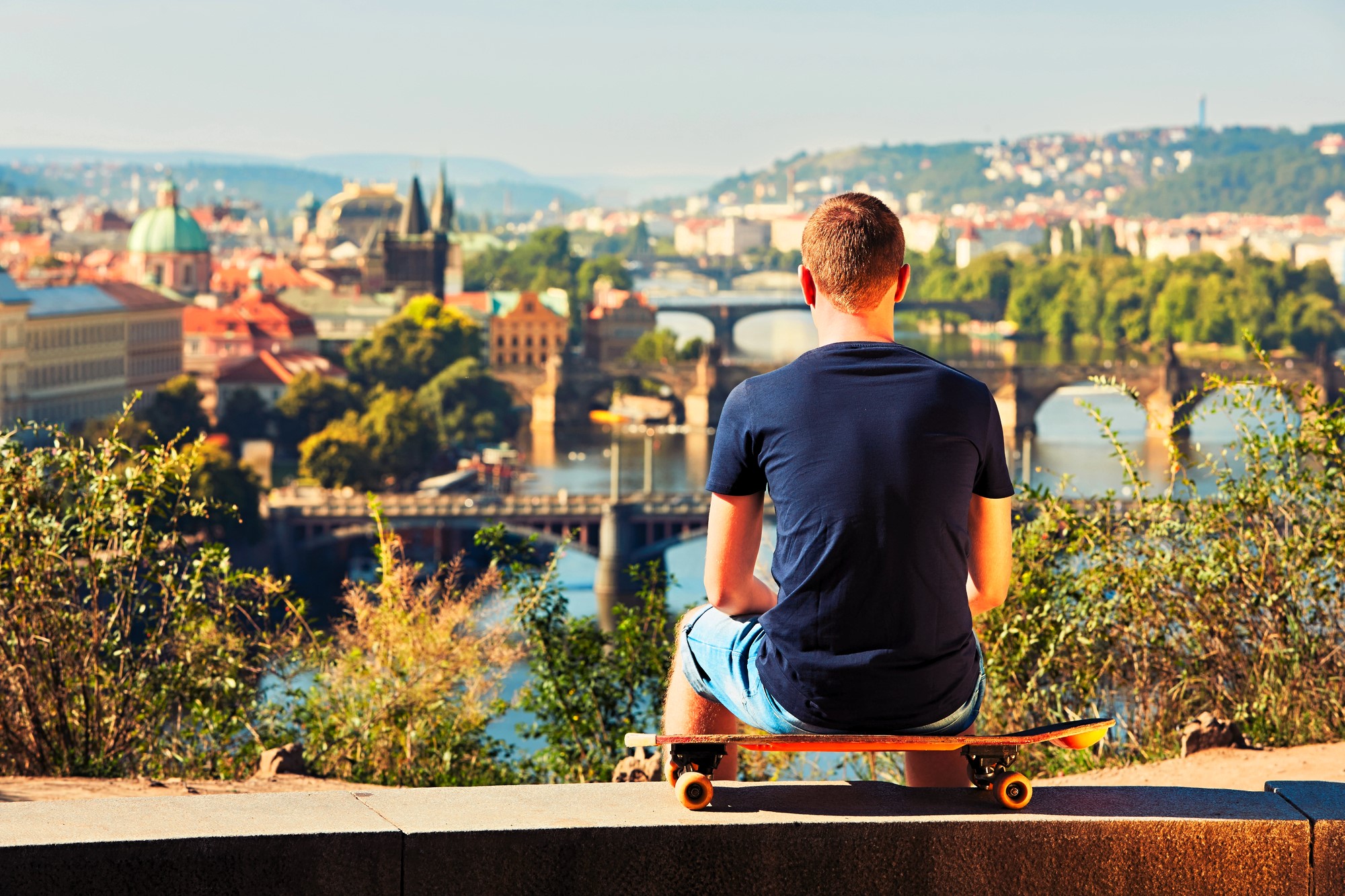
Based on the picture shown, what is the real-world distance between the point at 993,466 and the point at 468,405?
3868 centimetres

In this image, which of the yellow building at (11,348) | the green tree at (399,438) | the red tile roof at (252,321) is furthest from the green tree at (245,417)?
the red tile roof at (252,321)

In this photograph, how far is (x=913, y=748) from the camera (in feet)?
6.34

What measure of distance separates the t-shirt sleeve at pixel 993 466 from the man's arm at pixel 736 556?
21 centimetres

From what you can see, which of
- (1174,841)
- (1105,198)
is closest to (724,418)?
(1174,841)

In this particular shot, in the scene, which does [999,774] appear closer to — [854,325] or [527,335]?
[854,325]

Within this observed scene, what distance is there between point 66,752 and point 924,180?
632 ft

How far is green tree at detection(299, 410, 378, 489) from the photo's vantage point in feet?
101

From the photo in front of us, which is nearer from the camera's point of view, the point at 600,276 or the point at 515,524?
the point at 515,524

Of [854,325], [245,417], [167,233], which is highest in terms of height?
[854,325]

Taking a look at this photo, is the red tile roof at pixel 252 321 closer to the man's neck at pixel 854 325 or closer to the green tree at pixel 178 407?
the green tree at pixel 178 407

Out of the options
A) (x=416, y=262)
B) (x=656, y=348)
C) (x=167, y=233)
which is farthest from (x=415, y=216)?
(x=656, y=348)

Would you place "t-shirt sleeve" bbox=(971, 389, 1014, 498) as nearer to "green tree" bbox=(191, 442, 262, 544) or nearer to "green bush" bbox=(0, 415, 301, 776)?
"green bush" bbox=(0, 415, 301, 776)

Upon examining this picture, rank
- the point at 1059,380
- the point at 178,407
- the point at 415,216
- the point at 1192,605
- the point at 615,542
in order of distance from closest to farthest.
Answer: the point at 1192,605
the point at 615,542
the point at 178,407
the point at 1059,380
the point at 415,216

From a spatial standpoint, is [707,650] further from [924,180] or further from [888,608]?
[924,180]
